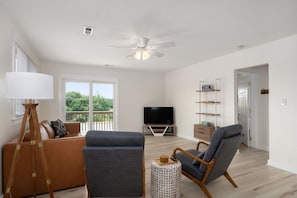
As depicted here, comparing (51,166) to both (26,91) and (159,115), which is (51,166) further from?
(159,115)

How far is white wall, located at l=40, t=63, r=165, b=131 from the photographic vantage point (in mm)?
5098

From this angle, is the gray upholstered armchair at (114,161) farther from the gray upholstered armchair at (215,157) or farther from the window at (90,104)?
the window at (90,104)

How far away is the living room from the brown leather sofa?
28 cm

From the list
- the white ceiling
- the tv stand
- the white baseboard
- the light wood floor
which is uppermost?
the white ceiling

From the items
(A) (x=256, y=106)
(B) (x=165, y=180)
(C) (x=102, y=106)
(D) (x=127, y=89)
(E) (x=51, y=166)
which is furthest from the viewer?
(D) (x=127, y=89)

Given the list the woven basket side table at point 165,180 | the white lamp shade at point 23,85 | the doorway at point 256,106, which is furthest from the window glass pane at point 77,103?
the doorway at point 256,106

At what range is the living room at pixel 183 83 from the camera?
8.11 feet

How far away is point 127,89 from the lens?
6223mm

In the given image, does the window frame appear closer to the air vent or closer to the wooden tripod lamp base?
the air vent

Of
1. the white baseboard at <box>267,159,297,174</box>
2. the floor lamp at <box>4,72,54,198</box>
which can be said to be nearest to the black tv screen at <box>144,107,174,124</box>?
the white baseboard at <box>267,159,297,174</box>

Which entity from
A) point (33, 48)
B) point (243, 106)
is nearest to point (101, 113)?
point (33, 48)

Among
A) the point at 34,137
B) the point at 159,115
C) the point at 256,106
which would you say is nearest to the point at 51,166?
the point at 34,137

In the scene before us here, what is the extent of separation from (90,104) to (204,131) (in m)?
3.73

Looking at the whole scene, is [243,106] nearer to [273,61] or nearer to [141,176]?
[273,61]
